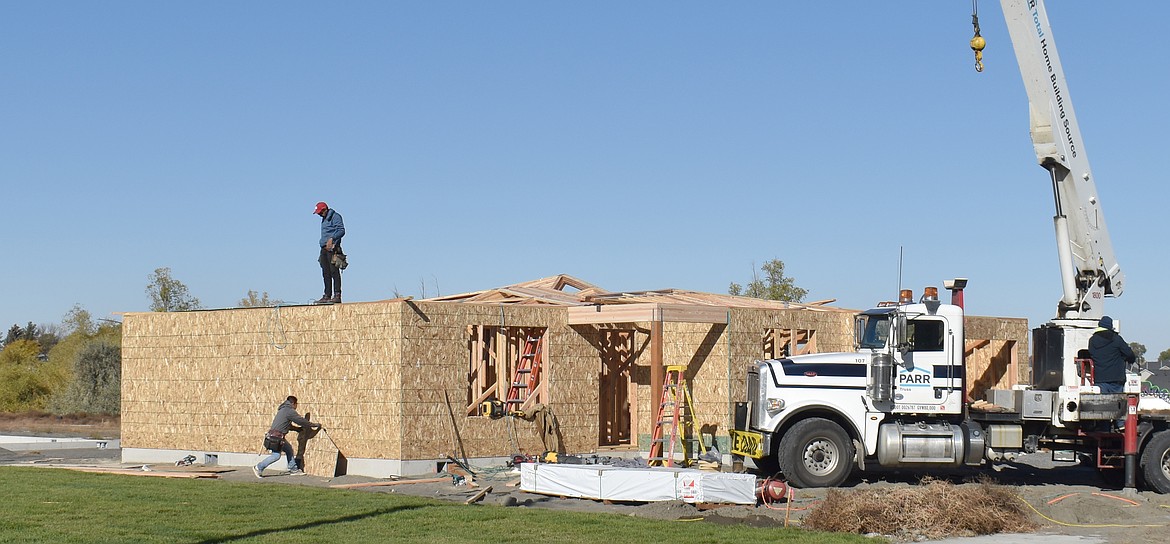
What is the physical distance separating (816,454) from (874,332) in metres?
2.04

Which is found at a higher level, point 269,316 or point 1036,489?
point 269,316

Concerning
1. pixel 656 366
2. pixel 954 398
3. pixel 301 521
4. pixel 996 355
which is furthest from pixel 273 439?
pixel 996 355

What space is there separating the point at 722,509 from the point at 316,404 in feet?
31.0

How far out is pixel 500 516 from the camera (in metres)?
15.3

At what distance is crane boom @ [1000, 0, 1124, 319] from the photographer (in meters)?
19.0

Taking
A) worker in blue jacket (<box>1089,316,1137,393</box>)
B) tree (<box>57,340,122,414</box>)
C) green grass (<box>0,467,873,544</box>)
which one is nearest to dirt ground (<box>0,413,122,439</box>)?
tree (<box>57,340,122,414</box>)

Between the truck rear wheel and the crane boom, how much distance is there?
4.17m

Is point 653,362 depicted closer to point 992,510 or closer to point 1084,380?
point 1084,380

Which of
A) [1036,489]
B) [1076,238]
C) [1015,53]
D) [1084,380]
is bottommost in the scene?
[1036,489]

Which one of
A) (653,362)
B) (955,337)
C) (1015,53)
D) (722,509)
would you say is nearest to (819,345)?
(653,362)

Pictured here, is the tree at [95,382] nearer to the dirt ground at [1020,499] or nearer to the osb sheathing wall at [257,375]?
the osb sheathing wall at [257,375]

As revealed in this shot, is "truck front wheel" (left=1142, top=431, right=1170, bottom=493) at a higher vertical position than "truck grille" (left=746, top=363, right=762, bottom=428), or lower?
lower

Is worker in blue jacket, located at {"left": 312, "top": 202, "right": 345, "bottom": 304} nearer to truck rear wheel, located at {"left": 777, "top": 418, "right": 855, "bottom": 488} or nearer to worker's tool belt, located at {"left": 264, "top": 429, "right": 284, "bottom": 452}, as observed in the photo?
worker's tool belt, located at {"left": 264, "top": 429, "right": 284, "bottom": 452}

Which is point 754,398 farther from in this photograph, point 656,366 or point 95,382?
point 95,382
